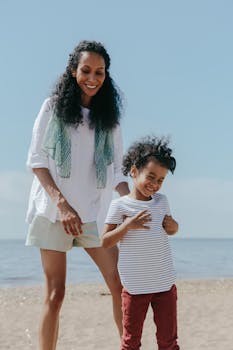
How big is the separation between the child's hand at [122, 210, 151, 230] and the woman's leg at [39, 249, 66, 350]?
1.99 feet

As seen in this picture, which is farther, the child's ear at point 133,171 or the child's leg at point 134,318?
the child's ear at point 133,171

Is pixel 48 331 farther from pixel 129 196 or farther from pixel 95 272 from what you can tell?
pixel 95 272

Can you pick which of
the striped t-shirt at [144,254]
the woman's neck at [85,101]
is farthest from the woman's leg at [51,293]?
the woman's neck at [85,101]

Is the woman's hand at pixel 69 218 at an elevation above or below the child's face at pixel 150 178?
below

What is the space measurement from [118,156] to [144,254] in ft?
2.63

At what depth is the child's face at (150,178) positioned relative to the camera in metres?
3.42

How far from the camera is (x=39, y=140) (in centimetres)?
373

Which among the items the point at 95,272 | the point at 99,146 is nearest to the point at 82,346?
the point at 99,146

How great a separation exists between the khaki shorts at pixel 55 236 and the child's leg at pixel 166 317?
57cm

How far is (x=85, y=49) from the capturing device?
3.71 meters

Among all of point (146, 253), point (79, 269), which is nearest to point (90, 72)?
point (146, 253)

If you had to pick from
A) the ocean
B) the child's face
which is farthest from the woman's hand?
the ocean

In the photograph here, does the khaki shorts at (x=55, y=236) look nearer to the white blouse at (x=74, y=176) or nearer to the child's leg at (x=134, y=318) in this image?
the white blouse at (x=74, y=176)

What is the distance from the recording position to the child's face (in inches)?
135
